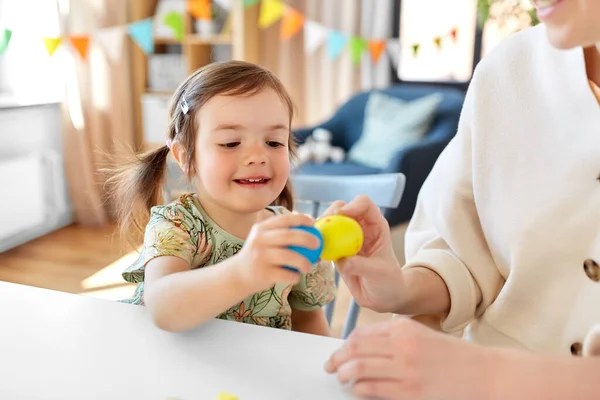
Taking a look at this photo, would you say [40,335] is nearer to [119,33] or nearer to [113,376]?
[113,376]

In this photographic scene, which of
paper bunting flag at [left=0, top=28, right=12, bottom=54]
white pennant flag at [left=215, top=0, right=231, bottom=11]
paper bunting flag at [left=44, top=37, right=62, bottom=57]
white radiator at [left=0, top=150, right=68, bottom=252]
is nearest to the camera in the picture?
paper bunting flag at [left=0, top=28, right=12, bottom=54]

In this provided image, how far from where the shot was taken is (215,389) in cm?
58

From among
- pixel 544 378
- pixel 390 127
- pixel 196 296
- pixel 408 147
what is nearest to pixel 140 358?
pixel 196 296

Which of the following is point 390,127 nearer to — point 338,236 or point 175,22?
point 175,22

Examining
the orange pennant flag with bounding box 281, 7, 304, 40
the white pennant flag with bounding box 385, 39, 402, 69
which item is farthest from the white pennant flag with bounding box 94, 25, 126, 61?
the white pennant flag with bounding box 385, 39, 402, 69

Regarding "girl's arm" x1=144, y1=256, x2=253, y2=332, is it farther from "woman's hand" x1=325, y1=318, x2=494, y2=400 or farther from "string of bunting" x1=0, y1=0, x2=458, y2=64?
"string of bunting" x1=0, y1=0, x2=458, y2=64

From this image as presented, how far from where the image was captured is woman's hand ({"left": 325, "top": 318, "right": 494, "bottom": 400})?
1.75ft

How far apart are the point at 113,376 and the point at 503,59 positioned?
2.07ft

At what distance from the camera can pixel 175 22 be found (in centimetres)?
400

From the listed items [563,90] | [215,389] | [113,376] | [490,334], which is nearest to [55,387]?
[113,376]

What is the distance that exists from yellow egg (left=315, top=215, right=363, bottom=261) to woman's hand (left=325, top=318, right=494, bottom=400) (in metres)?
0.10

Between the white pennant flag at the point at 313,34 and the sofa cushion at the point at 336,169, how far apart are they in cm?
104

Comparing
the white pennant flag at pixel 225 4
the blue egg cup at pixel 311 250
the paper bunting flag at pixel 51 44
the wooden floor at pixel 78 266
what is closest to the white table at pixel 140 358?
the blue egg cup at pixel 311 250

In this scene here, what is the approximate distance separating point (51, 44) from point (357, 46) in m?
1.93
